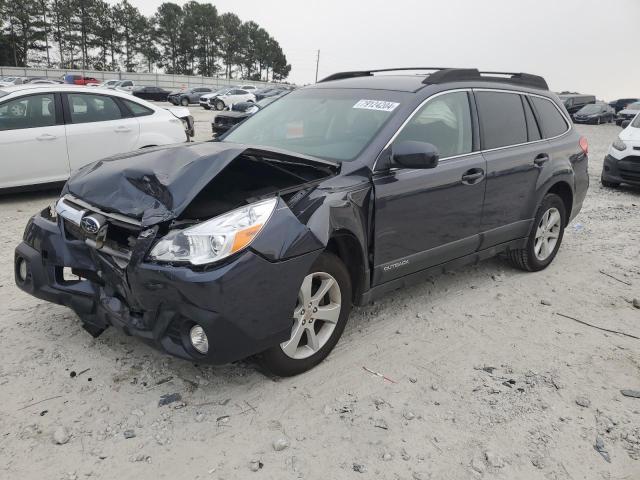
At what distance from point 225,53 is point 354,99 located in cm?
10016

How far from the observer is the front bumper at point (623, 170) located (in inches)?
374

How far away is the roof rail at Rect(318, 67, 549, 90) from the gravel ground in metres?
1.75

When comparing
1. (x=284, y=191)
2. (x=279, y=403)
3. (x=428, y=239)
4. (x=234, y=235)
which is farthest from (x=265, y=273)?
(x=428, y=239)

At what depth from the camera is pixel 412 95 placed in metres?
3.70

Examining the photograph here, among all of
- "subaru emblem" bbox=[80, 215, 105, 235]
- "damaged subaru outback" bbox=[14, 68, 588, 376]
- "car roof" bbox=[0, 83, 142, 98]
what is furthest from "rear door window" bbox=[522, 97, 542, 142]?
"car roof" bbox=[0, 83, 142, 98]

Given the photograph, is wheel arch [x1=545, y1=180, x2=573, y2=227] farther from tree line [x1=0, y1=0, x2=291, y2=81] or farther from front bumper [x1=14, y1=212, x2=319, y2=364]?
tree line [x1=0, y1=0, x2=291, y2=81]

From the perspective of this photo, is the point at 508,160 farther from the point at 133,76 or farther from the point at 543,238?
the point at 133,76

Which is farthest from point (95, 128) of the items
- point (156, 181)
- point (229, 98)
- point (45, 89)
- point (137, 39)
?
point (137, 39)

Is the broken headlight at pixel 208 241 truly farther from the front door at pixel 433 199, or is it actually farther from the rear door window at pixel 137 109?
the rear door window at pixel 137 109

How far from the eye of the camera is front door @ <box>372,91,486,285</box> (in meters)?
3.42

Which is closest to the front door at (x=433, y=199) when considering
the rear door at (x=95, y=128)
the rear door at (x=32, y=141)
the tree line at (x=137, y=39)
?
the rear door at (x=95, y=128)

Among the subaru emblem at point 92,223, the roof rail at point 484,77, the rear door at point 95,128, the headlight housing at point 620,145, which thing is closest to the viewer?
the subaru emblem at point 92,223

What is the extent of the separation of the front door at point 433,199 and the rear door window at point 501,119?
6.7 inches

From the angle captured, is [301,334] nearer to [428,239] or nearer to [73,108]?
[428,239]
